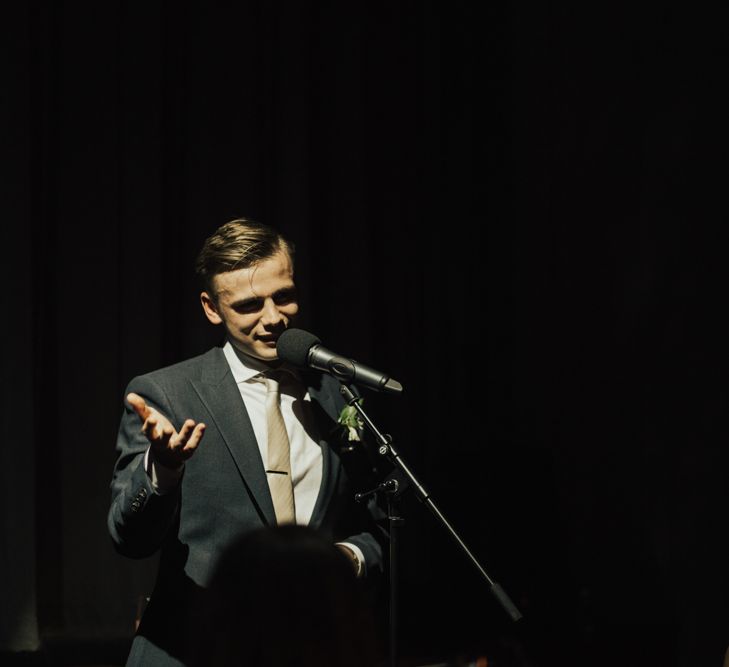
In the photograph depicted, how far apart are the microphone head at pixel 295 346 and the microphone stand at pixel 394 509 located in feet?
0.38

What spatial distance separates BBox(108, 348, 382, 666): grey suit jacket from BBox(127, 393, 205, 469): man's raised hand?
133 millimetres

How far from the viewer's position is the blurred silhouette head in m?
0.98

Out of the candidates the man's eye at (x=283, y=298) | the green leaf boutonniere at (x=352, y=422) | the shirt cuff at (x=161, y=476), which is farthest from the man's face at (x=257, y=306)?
the shirt cuff at (x=161, y=476)

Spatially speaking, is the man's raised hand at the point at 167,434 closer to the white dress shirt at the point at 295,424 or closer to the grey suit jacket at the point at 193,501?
the grey suit jacket at the point at 193,501

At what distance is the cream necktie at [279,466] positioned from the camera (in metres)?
1.97

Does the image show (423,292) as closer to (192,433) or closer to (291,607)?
(192,433)

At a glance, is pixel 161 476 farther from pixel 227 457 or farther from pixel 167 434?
pixel 227 457

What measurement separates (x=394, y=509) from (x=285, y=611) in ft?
2.85

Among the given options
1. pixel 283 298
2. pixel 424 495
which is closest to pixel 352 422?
pixel 424 495

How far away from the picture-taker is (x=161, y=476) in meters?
1.68

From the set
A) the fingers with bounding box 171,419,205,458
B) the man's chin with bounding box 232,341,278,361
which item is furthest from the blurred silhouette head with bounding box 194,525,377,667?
the man's chin with bounding box 232,341,278,361

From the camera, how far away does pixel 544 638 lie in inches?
128

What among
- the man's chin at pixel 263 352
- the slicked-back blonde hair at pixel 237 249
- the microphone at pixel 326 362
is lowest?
the man's chin at pixel 263 352

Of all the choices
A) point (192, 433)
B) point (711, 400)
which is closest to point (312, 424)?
point (192, 433)
